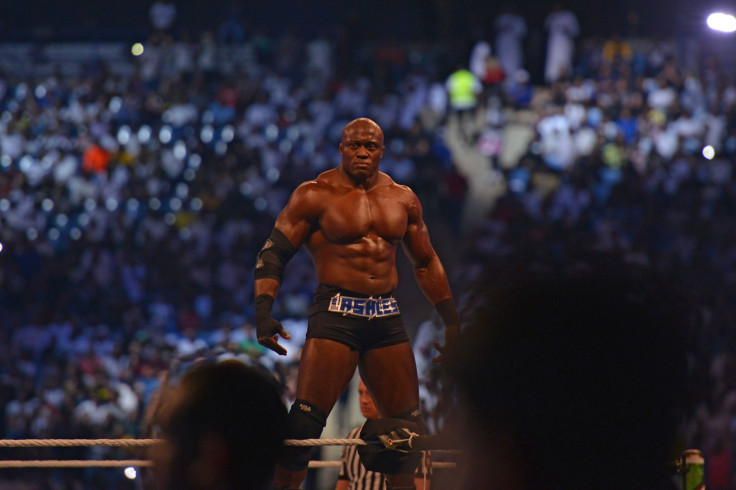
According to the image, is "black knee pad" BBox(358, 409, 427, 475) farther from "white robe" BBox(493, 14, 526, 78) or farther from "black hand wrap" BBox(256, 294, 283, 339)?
"white robe" BBox(493, 14, 526, 78)

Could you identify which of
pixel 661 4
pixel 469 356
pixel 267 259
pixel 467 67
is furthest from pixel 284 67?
pixel 469 356

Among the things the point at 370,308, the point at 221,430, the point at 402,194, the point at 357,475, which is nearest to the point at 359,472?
the point at 357,475

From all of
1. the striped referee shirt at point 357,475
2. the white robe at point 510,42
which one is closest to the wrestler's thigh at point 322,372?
the striped referee shirt at point 357,475

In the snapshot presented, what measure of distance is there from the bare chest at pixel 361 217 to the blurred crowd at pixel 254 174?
5.54 meters

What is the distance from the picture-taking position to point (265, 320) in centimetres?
420

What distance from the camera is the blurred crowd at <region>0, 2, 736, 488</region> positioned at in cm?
1109

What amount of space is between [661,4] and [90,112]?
1120 centimetres

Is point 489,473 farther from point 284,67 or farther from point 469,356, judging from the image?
point 284,67

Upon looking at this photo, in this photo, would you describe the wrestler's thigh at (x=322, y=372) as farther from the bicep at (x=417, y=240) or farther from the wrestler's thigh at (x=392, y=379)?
the bicep at (x=417, y=240)

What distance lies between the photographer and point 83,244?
12953 millimetres

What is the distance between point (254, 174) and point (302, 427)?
32.6 ft

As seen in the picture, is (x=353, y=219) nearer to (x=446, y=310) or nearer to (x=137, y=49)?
(x=446, y=310)

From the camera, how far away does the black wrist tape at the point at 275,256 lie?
4.42 metres

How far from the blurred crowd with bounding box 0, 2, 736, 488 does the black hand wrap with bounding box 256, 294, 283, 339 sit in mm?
5352
